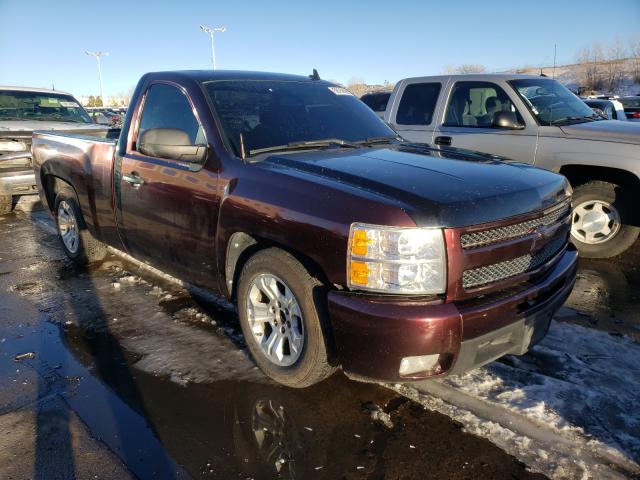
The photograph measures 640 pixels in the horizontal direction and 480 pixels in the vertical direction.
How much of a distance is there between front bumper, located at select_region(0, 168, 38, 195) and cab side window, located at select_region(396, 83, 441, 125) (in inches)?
222

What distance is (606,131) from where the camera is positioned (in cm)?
495

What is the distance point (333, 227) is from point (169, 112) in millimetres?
Result: 1987

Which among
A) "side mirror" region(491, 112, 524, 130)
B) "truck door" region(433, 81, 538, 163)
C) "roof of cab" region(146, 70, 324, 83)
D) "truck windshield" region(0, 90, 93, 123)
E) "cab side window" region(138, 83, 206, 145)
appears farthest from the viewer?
"truck windshield" region(0, 90, 93, 123)

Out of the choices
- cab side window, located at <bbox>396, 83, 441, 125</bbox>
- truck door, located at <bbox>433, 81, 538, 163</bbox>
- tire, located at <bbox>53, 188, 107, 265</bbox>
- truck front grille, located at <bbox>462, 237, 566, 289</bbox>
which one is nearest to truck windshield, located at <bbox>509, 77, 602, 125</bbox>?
truck door, located at <bbox>433, 81, 538, 163</bbox>

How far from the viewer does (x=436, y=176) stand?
8.75 feet

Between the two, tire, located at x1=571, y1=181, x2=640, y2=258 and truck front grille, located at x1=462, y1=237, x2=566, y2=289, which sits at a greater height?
truck front grille, located at x1=462, y1=237, x2=566, y2=289

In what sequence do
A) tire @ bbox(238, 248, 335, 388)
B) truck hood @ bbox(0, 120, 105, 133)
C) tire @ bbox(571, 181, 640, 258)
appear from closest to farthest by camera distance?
tire @ bbox(238, 248, 335, 388) < tire @ bbox(571, 181, 640, 258) < truck hood @ bbox(0, 120, 105, 133)

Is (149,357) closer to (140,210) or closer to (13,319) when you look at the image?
(140,210)

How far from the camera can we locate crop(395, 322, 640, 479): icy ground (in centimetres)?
233

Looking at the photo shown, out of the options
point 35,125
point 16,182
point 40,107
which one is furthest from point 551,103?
point 40,107

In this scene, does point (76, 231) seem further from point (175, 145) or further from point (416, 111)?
point (416, 111)

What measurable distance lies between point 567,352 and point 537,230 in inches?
45.7

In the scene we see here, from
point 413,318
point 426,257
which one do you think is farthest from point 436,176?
point 413,318

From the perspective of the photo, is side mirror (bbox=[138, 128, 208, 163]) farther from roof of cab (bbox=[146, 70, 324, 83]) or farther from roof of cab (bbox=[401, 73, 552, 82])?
roof of cab (bbox=[401, 73, 552, 82])
